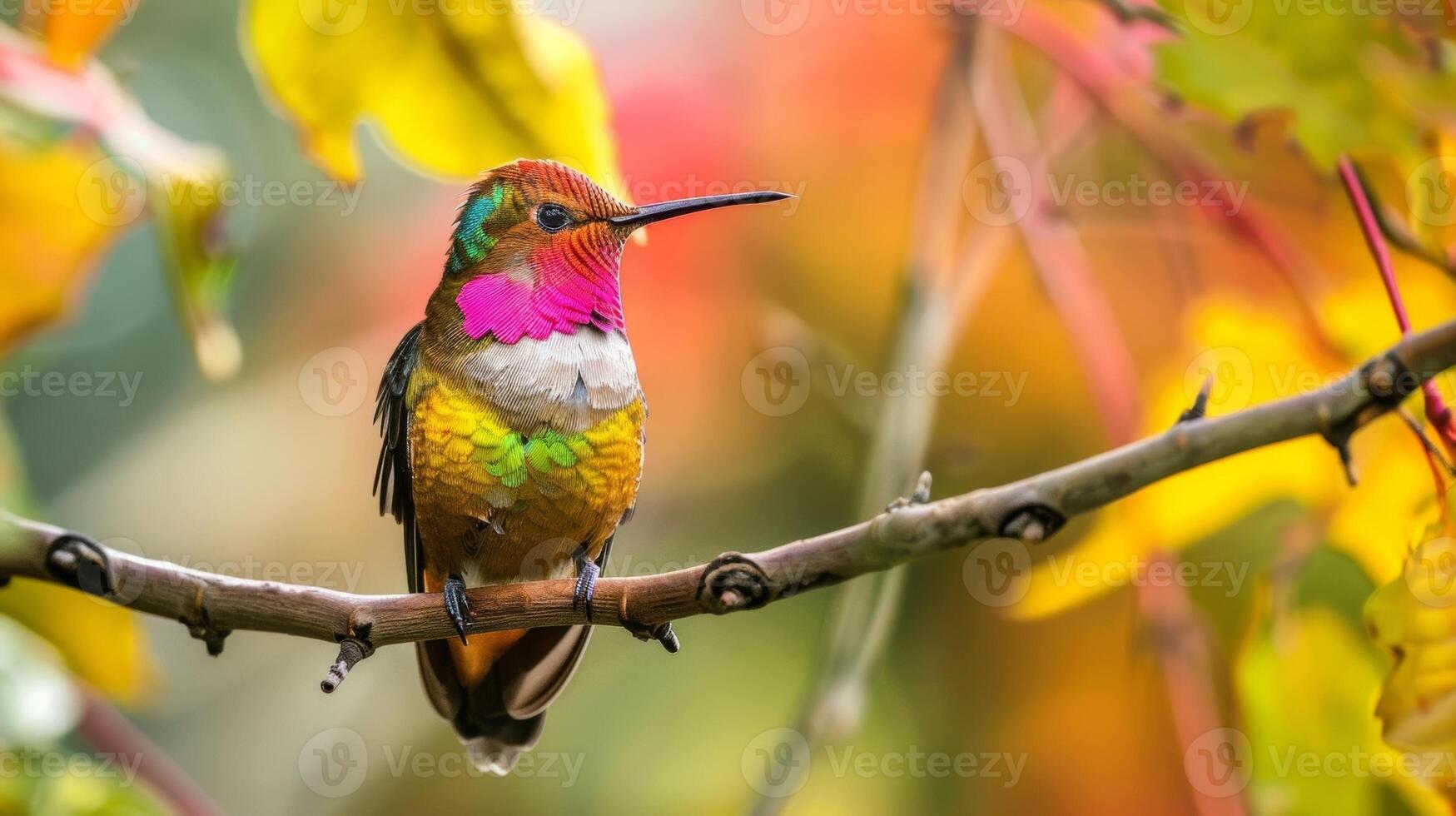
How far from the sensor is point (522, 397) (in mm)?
869

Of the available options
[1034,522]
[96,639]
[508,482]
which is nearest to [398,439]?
[508,482]

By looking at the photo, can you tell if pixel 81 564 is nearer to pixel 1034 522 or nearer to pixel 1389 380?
pixel 1034 522

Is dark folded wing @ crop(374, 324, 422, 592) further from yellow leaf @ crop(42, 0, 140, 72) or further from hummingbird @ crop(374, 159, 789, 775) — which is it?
yellow leaf @ crop(42, 0, 140, 72)

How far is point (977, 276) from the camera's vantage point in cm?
110

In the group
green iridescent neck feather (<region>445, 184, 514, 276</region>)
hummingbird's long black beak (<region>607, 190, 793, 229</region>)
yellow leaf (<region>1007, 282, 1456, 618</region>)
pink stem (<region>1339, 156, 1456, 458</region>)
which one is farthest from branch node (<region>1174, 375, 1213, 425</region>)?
green iridescent neck feather (<region>445, 184, 514, 276</region>)

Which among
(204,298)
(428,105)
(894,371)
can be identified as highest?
(894,371)

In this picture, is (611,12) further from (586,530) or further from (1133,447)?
(1133,447)

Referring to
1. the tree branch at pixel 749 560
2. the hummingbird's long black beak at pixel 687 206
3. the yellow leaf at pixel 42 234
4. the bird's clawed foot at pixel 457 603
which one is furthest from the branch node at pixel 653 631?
the yellow leaf at pixel 42 234

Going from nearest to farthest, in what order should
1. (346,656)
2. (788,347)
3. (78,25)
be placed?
1. (346,656)
2. (78,25)
3. (788,347)

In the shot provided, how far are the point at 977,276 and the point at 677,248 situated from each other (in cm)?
54

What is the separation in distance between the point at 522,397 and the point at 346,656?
267 mm

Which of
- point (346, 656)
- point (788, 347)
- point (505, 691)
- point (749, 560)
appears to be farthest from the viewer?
point (788, 347)

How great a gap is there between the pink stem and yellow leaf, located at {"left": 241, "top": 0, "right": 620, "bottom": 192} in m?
0.42

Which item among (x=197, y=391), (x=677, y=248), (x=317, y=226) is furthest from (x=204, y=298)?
(x=197, y=391)
